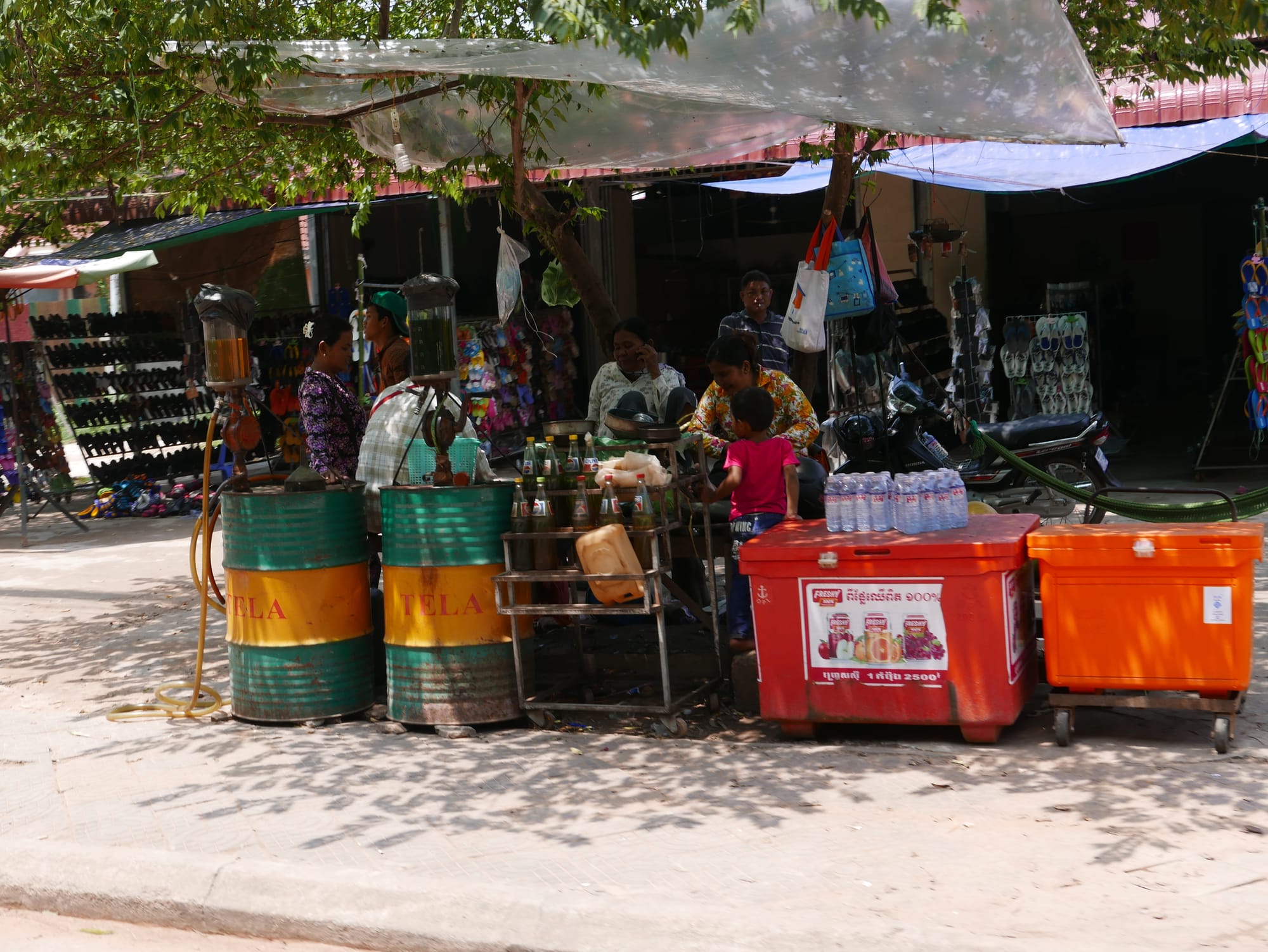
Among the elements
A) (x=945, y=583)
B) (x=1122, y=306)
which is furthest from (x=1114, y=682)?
(x=1122, y=306)

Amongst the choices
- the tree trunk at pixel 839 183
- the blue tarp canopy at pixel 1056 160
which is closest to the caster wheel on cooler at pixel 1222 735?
the tree trunk at pixel 839 183

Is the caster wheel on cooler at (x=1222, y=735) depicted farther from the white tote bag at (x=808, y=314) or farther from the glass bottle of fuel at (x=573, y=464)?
the white tote bag at (x=808, y=314)

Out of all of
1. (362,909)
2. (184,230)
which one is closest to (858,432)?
(362,909)

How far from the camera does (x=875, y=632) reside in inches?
210

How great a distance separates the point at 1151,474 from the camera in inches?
497

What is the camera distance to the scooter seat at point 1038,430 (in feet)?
32.3

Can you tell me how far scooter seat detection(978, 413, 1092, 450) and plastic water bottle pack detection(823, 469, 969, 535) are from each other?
445 cm

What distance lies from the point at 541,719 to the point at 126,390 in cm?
1029

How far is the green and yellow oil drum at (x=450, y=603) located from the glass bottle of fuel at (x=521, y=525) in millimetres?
78

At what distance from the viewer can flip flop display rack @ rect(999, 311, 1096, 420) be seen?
12648 mm

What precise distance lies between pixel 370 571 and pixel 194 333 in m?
8.62

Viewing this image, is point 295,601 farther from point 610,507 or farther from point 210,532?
point 610,507

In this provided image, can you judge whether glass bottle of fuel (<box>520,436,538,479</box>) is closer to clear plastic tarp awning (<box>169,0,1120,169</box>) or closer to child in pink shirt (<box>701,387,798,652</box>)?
child in pink shirt (<box>701,387,798,652</box>)

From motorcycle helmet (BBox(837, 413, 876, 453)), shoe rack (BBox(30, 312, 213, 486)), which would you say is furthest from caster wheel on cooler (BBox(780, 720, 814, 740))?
shoe rack (BBox(30, 312, 213, 486))
